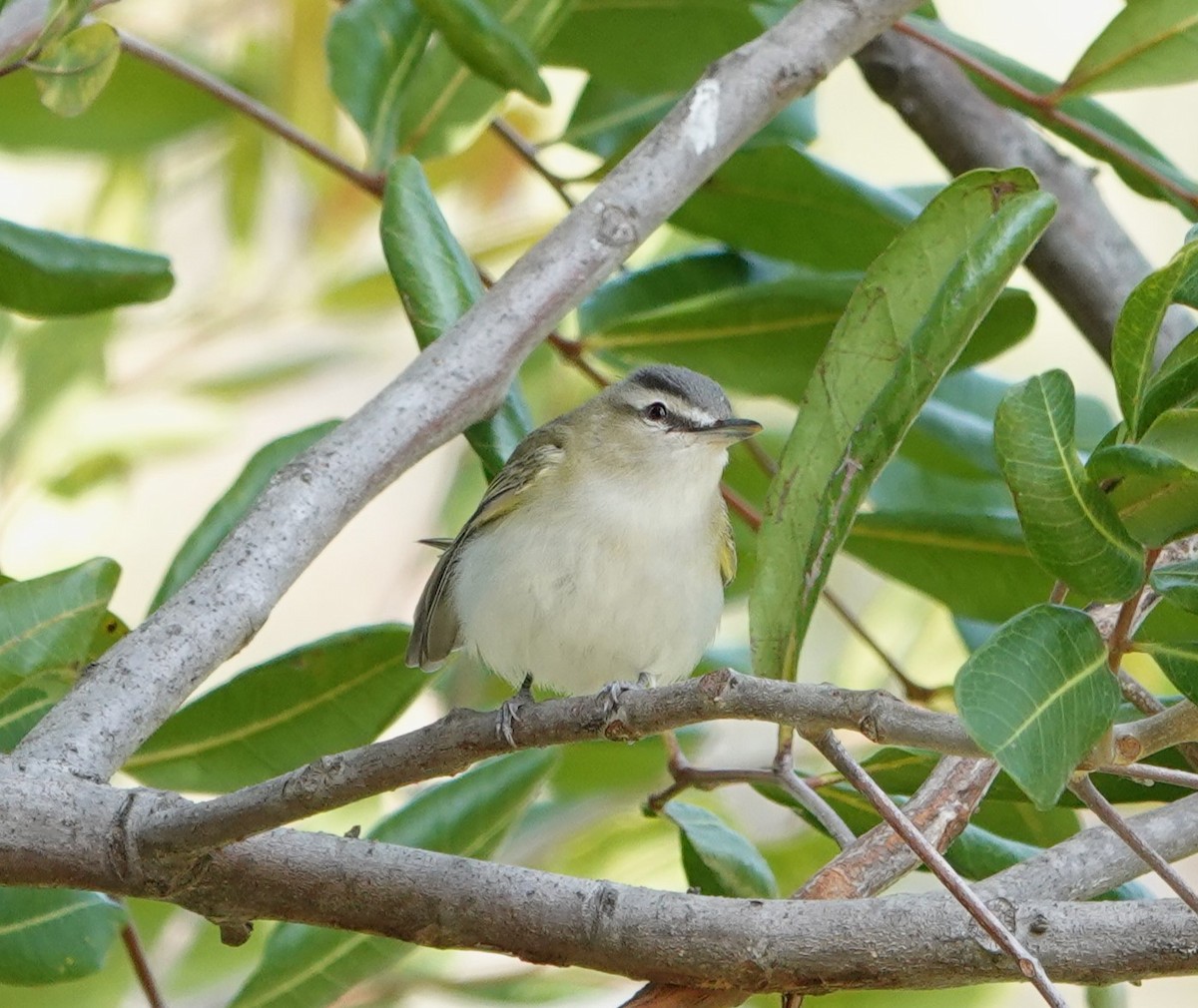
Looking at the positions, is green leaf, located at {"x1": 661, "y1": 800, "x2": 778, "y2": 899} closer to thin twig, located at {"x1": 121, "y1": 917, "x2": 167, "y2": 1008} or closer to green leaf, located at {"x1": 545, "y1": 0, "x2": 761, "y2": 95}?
thin twig, located at {"x1": 121, "y1": 917, "x2": 167, "y2": 1008}

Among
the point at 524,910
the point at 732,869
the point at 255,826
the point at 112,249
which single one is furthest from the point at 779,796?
the point at 112,249

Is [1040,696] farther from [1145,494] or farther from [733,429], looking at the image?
[733,429]

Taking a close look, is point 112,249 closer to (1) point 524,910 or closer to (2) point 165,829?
(2) point 165,829

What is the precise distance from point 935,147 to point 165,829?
6.13 ft

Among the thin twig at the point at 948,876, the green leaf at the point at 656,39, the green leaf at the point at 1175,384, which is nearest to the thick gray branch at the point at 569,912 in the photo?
the thin twig at the point at 948,876

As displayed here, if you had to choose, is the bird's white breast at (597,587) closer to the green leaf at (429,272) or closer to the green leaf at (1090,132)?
the green leaf at (429,272)

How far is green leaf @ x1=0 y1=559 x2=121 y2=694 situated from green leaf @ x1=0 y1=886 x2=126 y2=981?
0.30 m

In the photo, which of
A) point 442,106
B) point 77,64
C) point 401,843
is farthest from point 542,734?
point 442,106

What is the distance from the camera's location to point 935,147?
8.87 feet

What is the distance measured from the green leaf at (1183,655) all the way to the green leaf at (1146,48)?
4.04ft

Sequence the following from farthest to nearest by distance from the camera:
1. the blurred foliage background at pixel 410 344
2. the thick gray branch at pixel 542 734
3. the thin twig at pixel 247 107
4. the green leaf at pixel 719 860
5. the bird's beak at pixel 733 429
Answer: the bird's beak at pixel 733 429
the blurred foliage background at pixel 410 344
the thin twig at pixel 247 107
the green leaf at pixel 719 860
the thick gray branch at pixel 542 734

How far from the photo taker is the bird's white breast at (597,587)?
2.43 m

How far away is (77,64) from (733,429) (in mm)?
1136

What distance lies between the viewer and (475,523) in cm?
264
